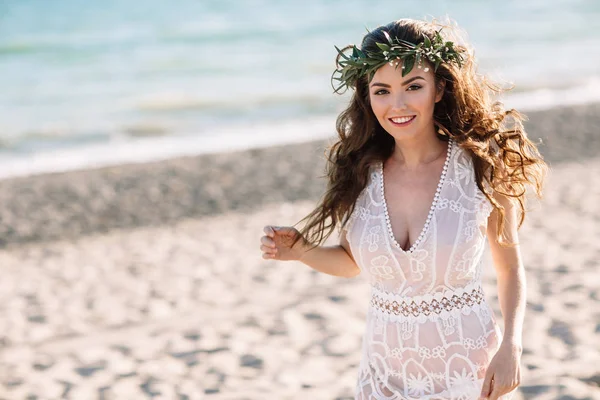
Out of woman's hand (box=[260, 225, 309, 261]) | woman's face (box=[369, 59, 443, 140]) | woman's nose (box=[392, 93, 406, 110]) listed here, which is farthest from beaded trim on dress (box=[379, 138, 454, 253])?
woman's hand (box=[260, 225, 309, 261])

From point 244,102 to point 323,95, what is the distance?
164 centimetres

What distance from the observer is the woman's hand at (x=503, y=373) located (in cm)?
255

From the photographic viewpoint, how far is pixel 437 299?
2.73 meters

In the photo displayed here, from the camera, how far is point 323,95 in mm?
17531

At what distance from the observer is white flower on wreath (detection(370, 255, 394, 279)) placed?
2.75m

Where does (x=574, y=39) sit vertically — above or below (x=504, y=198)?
above

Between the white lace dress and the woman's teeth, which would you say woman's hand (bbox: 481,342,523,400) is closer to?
the white lace dress

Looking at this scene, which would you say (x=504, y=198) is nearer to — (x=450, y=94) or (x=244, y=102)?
(x=450, y=94)

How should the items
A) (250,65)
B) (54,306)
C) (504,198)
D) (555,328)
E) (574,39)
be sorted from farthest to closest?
(574,39)
(250,65)
(54,306)
(555,328)
(504,198)

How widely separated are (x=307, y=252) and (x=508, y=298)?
2.37 feet

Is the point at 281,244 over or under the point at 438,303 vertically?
over

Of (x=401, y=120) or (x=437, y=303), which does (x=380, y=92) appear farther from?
(x=437, y=303)

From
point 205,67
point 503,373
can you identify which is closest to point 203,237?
point 503,373

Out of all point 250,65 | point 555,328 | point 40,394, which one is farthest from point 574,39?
point 40,394
